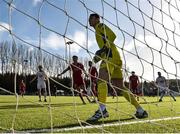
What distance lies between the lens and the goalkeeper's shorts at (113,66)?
6.15 metres

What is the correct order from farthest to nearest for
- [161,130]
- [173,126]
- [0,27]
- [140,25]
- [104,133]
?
[140,25], [173,126], [161,130], [104,133], [0,27]

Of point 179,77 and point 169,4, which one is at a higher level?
point 169,4

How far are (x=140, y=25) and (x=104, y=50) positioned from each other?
670mm

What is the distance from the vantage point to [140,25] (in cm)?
590

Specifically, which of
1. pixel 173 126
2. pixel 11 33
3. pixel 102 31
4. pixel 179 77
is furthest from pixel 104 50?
pixel 11 33

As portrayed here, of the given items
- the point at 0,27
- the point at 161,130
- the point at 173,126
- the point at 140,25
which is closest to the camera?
the point at 0,27

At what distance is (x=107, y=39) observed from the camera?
6.17 meters

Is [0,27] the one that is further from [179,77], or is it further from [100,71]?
[179,77]

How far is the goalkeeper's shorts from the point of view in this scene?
615 centimetres

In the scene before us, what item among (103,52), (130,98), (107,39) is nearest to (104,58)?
(103,52)

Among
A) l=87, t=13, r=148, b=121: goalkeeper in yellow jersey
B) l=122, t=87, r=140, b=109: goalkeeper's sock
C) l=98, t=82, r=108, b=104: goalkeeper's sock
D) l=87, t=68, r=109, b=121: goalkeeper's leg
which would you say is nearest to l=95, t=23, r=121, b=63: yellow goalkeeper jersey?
l=87, t=13, r=148, b=121: goalkeeper in yellow jersey

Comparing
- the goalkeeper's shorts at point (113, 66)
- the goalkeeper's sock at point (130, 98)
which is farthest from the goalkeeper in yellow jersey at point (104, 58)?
the goalkeeper's sock at point (130, 98)

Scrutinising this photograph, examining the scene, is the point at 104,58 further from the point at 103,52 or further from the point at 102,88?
the point at 102,88

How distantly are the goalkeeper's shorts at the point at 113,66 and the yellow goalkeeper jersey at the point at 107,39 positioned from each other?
0.06m
